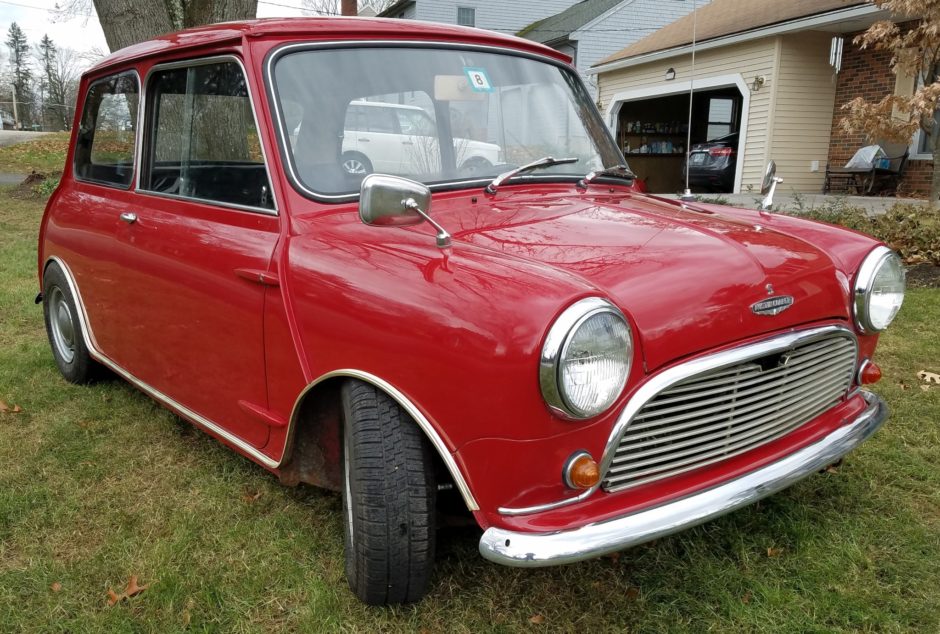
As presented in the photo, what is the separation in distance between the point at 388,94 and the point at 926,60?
312 inches

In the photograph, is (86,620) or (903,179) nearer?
(86,620)

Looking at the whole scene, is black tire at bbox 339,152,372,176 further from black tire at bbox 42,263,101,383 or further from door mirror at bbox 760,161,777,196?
black tire at bbox 42,263,101,383

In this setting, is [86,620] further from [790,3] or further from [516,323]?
[790,3]

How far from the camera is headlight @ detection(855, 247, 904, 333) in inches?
93.1

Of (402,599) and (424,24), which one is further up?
(424,24)

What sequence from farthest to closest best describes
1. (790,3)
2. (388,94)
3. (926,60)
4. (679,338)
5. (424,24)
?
1. (790,3)
2. (926,60)
3. (424,24)
4. (388,94)
5. (679,338)

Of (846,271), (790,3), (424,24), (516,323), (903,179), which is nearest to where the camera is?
(516,323)

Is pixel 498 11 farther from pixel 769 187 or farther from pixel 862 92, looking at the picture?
pixel 769 187

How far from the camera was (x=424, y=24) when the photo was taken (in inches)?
111

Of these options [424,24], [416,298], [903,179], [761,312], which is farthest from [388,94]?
[903,179]

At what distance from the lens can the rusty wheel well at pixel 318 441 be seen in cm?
234

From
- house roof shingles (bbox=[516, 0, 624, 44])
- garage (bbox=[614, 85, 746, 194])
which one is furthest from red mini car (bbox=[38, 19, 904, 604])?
house roof shingles (bbox=[516, 0, 624, 44])

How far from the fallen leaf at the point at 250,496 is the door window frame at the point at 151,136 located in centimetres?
109

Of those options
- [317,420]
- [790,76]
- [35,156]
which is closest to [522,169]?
[317,420]
